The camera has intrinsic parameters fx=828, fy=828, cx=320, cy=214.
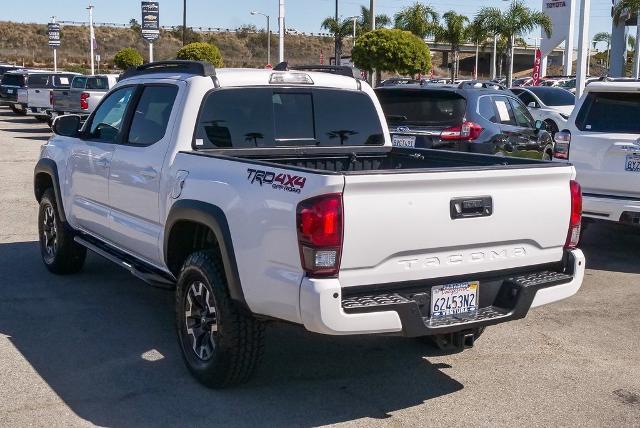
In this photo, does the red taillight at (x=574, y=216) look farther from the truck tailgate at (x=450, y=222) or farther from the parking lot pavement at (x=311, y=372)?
the parking lot pavement at (x=311, y=372)

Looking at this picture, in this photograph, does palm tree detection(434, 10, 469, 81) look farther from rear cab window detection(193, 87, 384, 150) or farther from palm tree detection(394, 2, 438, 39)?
rear cab window detection(193, 87, 384, 150)

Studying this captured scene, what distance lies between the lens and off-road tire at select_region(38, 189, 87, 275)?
7613 mm

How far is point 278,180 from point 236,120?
1.61 meters

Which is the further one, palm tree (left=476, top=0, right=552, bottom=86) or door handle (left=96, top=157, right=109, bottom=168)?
palm tree (left=476, top=0, right=552, bottom=86)

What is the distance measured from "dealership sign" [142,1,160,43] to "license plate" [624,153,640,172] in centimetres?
2675

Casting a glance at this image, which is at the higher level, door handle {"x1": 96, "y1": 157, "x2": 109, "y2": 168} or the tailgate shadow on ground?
door handle {"x1": 96, "y1": 157, "x2": 109, "y2": 168}

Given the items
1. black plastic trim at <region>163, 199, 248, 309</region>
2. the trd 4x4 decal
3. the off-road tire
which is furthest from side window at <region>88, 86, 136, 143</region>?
the trd 4x4 decal

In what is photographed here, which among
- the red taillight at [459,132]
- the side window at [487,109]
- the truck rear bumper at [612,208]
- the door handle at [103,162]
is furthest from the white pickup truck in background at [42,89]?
the truck rear bumper at [612,208]

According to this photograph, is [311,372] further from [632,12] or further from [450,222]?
[632,12]

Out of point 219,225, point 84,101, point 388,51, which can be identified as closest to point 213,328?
point 219,225

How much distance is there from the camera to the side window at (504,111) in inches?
446

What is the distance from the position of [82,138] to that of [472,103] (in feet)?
17.8

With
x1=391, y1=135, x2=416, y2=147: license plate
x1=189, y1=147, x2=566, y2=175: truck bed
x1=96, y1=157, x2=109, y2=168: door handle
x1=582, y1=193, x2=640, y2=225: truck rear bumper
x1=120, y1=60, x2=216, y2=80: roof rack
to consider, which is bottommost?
x1=582, y1=193, x2=640, y2=225: truck rear bumper

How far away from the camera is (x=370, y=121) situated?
6.52 metres
